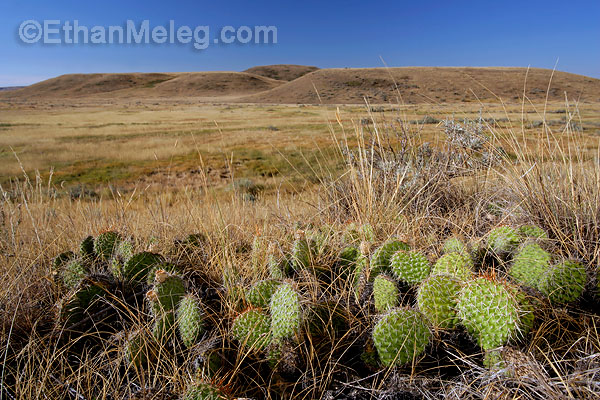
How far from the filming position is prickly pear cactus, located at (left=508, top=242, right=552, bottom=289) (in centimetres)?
163

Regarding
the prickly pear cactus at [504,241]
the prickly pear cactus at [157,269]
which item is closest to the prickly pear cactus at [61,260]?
→ the prickly pear cactus at [157,269]

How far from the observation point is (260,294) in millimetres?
1688

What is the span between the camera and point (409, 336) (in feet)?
4.29

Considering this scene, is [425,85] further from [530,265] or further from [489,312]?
[489,312]

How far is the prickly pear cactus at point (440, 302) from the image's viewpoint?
1.44 metres

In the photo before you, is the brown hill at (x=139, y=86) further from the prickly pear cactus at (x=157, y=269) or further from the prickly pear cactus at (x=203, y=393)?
the prickly pear cactus at (x=203, y=393)

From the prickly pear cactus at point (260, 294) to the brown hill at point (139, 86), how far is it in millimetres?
93669

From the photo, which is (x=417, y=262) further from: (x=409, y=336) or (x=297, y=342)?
(x=297, y=342)

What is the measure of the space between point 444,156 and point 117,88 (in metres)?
121

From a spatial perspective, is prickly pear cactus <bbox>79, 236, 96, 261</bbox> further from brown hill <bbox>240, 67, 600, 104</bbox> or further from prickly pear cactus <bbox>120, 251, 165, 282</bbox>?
brown hill <bbox>240, 67, 600, 104</bbox>

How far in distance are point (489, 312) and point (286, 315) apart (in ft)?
2.46

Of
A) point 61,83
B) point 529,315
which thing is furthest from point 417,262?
point 61,83

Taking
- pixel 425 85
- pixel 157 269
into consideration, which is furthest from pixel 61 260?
pixel 425 85

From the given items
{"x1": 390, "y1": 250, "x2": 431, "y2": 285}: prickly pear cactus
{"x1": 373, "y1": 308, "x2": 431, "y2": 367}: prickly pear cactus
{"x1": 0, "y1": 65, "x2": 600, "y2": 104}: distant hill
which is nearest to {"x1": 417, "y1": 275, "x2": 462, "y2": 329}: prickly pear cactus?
{"x1": 373, "y1": 308, "x2": 431, "y2": 367}: prickly pear cactus
